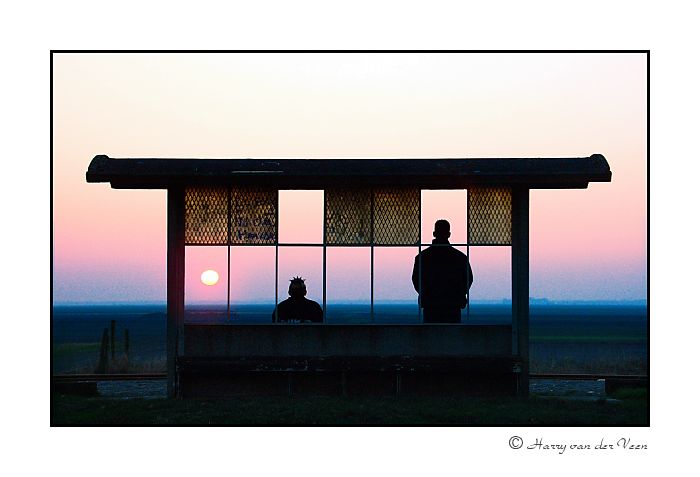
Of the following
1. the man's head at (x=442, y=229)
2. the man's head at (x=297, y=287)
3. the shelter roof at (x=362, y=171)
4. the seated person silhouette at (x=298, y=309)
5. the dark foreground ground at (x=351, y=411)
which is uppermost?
the shelter roof at (x=362, y=171)

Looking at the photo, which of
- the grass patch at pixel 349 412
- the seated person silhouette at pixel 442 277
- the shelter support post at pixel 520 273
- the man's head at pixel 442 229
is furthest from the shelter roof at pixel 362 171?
the grass patch at pixel 349 412

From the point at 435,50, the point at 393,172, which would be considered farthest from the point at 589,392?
the point at 435,50

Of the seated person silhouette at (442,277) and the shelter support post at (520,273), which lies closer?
the shelter support post at (520,273)

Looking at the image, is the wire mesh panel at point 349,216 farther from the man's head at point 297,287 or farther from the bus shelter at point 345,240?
the man's head at point 297,287

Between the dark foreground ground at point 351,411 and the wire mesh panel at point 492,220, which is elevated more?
the wire mesh panel at point 492,220

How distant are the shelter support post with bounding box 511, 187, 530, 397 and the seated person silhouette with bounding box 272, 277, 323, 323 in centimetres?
251

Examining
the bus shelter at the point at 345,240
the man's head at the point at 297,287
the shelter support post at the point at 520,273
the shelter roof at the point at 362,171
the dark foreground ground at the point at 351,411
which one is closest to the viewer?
the dark foreground ground at the point at 351,411

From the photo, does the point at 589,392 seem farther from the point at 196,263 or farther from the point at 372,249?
the point at 196,263

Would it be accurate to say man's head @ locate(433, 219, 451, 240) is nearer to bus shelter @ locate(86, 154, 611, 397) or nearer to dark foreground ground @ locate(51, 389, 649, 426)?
bus shelter @ locate(86, 154, 611, 397)

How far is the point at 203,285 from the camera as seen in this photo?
17.3 meters

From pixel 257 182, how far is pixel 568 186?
12.9 feet

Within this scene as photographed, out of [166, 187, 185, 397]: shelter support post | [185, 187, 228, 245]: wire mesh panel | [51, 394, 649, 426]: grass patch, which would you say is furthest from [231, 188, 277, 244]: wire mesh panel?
[51, 394, 649, 426]: grass patch

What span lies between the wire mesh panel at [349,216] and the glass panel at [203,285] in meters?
1.43

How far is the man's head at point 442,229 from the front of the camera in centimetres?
1722
